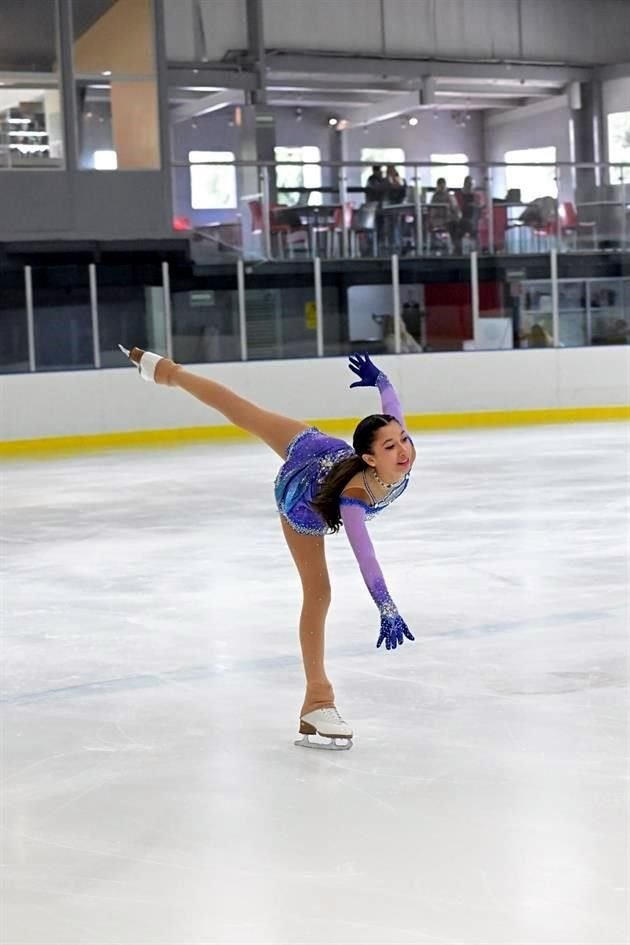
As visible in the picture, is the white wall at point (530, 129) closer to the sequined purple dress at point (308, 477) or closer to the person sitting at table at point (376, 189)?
the person sitting at table at point (376, 189)

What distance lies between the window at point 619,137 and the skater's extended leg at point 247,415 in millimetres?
20382

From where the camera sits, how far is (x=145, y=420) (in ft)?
49.2

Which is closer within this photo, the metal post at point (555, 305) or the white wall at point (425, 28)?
the metal post at point (555, 305)

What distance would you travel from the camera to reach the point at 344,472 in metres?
3.63

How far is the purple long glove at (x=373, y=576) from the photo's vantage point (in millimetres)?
3492

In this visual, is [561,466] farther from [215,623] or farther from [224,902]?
[224,902]

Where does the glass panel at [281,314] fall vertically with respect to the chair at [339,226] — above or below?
below

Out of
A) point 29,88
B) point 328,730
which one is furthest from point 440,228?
point 328,730

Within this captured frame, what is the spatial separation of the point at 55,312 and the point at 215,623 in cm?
960

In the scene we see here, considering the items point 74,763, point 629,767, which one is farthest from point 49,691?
point 629,767

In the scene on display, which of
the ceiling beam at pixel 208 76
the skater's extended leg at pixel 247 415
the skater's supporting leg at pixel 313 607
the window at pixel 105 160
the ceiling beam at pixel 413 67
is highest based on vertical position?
the ceiling beam at pixel 413 67

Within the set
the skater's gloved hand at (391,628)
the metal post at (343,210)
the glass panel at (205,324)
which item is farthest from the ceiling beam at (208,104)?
the skater's gloved hand at (391,628)

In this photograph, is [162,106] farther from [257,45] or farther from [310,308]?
[257,45]

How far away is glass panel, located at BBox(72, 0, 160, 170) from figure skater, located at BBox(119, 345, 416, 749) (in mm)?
12391
